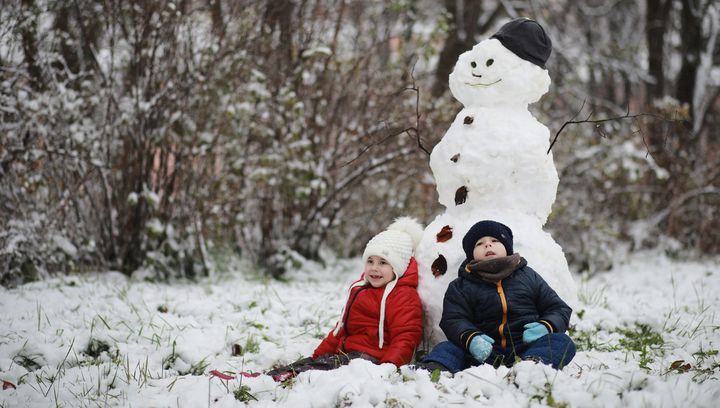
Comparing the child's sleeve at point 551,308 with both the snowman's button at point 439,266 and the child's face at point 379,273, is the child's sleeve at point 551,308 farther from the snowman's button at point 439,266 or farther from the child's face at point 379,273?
the child's face at point 379,273

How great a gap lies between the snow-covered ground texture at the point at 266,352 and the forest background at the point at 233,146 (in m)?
0.68

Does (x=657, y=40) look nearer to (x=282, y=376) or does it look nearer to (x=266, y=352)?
(x=266, y=352)

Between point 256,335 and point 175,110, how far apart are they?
9.44 ft

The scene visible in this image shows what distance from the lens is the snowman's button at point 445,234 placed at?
3445 millimetres

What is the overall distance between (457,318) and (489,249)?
15.9 inches

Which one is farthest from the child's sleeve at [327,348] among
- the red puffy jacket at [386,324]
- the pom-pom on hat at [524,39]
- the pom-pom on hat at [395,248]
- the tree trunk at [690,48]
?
the tree trunk at [690,48]

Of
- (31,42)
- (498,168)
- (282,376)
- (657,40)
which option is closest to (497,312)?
(498,168)

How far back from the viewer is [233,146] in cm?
641

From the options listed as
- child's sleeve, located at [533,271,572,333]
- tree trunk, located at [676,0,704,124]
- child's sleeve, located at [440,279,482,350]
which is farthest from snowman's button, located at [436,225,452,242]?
tree trunk, located at [676,0,704,124]

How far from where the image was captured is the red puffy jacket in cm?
318

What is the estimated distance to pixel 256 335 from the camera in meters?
3.92

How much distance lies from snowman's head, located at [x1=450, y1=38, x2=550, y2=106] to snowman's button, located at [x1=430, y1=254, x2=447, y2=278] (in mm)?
990

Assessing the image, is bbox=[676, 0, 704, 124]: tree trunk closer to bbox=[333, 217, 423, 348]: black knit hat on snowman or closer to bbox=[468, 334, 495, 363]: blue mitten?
bbox=[333, 217, 423, 348]: black knit hat on snowman

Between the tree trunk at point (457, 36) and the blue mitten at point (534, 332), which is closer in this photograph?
the blue mitten at point (534, 332)
